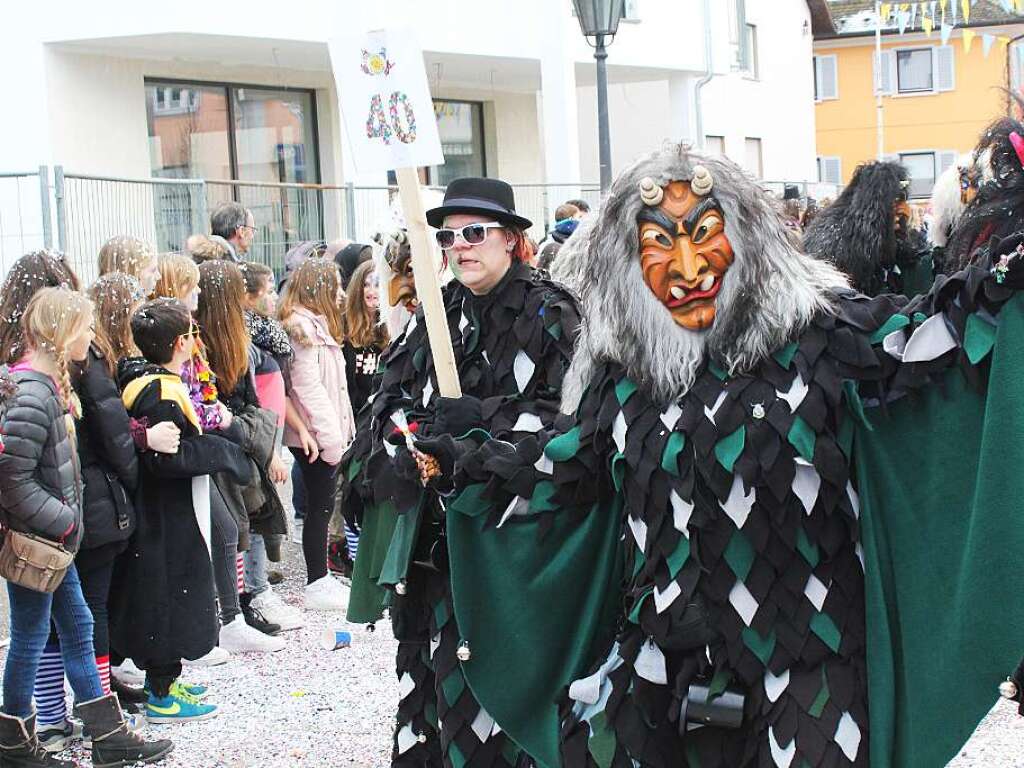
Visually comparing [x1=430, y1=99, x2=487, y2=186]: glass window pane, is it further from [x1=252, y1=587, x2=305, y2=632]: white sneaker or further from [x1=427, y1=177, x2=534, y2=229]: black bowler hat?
[x1=427, y1=177, x2=534, y2=229]: black bowler hat

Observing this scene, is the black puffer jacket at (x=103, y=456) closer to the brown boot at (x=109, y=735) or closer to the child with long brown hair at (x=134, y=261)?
the brown boot at (x=109, y=735)

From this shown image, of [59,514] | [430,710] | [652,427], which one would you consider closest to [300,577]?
[59,514]

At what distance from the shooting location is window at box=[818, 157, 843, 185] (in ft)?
135

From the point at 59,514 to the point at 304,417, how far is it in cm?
264

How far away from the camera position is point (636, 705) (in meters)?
3.17

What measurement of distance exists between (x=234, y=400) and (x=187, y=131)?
9.89 m

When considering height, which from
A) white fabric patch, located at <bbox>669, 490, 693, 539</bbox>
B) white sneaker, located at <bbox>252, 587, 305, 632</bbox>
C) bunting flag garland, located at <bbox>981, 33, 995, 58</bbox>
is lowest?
white sneaker, located at <bbox>252, 587, 305, 632</bbox>

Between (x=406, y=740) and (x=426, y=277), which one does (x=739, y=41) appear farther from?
(x=406, y=740)

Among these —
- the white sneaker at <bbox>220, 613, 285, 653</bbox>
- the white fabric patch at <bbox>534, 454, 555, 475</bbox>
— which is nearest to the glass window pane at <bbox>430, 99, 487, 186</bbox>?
the white sneaker at <bbox>220, 613, 285, 653</bbox>

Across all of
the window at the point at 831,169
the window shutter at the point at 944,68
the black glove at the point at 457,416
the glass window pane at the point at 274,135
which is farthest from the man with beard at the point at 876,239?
Result: the window shutter at the point at 944,68

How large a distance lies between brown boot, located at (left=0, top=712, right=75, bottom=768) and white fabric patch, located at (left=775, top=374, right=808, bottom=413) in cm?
304

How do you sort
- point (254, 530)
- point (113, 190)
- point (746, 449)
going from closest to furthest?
point (746, 449) → point (254, 530) → point (113, 190)

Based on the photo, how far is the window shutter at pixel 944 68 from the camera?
4035 cm

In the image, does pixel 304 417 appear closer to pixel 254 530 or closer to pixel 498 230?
pixel 254 530
